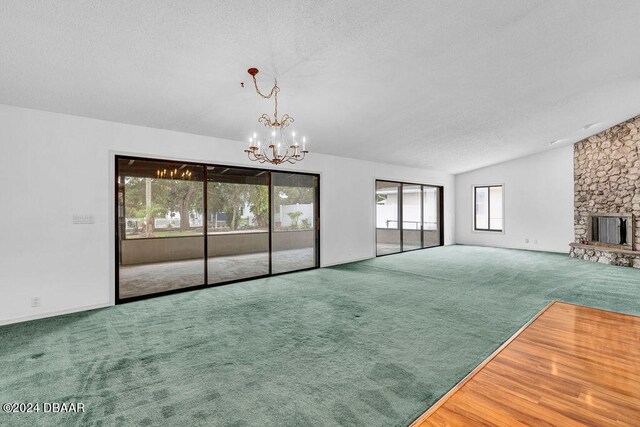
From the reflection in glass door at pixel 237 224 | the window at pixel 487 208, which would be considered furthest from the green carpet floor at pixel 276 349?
the window at pixel 487 208

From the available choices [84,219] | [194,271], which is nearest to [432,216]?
[194,271]

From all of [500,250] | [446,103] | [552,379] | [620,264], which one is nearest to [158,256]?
[446,103]

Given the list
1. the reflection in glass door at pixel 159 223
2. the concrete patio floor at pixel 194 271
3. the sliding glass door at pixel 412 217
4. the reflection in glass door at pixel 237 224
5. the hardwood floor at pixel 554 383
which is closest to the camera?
the hardwood floor at pixel 554 383

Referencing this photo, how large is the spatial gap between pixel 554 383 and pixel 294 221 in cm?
715

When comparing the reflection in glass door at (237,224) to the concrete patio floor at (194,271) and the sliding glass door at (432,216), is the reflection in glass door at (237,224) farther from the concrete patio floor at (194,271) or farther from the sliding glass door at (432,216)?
the sliding glass door at (432,216)

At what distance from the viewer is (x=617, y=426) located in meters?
1.78

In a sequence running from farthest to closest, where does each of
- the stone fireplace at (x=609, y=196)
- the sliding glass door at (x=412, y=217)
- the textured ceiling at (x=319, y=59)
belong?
the sliding glass door at (x=412, y=217), the stone fireplace at (x=609, y=196), the textured ceiling at (x=319, y=59)

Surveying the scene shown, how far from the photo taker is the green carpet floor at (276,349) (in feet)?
6.85

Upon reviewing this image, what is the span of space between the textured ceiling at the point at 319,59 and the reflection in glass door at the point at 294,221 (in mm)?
2125

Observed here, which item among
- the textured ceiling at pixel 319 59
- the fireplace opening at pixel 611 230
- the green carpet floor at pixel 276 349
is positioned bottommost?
the green carpet floor at pixel 276 349

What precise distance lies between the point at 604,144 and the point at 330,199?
688 cm

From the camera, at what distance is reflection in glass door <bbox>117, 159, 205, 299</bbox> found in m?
6.34

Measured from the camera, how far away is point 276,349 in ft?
9.65

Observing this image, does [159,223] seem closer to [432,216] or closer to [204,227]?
[204,227]
